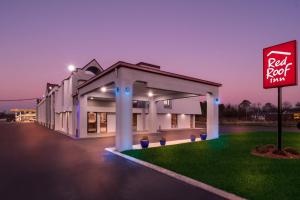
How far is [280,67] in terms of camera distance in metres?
10.8

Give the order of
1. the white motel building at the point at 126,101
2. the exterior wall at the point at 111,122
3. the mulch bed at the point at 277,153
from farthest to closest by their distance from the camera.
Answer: the exterior wall at the point at 111,122 < the white motel building at the point at 126,101 < the mulch bed at the point at 277,153

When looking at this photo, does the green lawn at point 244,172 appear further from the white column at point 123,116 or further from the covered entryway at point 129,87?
the covered entryway at point 129,87

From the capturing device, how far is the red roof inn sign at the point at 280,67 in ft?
33.5

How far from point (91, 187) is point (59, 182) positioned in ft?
4.33

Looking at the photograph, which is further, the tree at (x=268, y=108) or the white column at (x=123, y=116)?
the tree at (x=268, y=108)

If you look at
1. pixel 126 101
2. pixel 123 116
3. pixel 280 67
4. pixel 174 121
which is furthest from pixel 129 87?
pixel 174 121

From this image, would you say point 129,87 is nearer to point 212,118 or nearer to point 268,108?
point 212,118

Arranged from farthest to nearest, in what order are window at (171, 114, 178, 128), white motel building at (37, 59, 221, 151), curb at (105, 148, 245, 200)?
window at (171, 114, 178, 128) < white motel building at (37, 59, 221, 151) < curb at (105, 148, 245, 200)

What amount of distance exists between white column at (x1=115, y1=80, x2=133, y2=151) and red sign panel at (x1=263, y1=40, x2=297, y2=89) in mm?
8331

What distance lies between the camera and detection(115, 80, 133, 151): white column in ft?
41.1

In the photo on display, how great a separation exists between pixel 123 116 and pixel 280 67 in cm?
941

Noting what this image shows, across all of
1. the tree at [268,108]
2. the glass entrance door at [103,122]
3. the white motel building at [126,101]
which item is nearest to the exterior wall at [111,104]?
the white motel building at [126,101]

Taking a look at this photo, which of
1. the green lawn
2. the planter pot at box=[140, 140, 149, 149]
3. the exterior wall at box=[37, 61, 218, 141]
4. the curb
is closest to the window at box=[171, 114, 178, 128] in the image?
the exterior wall at box=[37, 61, 218, 141]

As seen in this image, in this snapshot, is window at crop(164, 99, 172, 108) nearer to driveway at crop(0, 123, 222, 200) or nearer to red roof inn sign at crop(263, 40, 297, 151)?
red roof inn sign at crop(263, 40, 297, 151)
